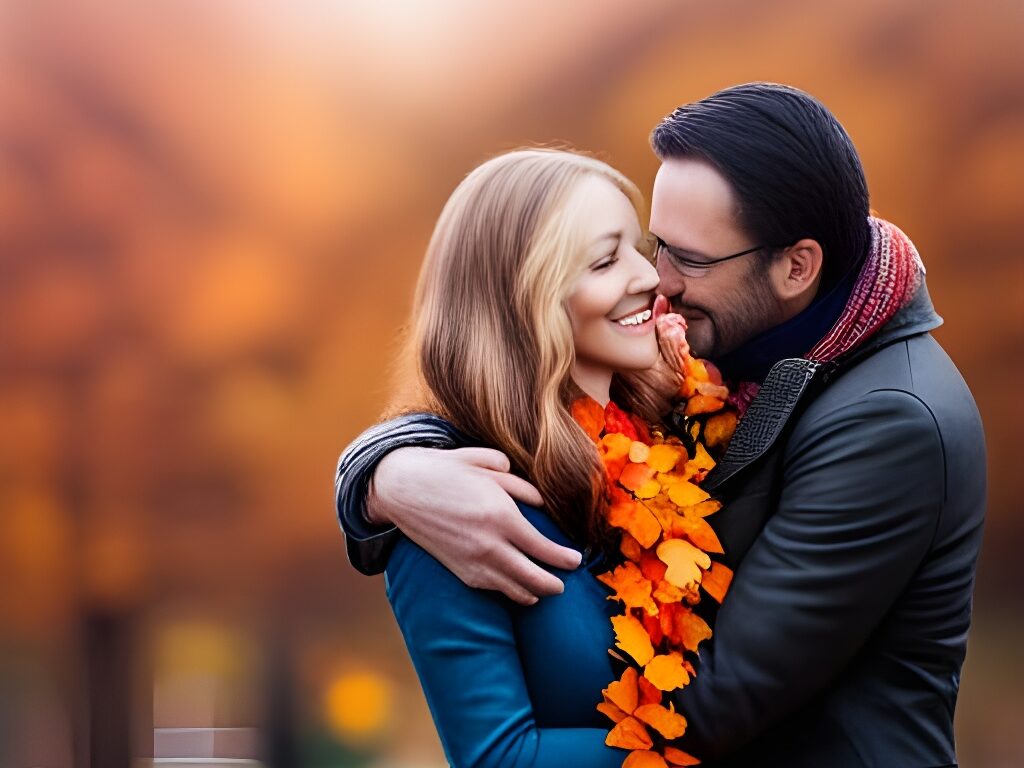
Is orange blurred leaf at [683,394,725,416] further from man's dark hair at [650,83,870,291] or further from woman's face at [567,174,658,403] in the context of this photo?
man's dark hair at [650,83,870,291]

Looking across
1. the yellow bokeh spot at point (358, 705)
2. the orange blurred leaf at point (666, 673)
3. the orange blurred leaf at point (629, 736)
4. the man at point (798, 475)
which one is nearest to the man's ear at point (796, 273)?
the man at point (798, 475)

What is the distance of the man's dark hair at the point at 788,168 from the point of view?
2002 millimetres

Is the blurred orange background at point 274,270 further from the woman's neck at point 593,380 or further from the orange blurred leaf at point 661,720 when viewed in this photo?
the orange blurred leaf at point 661,720

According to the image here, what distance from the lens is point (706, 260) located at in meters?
2.10

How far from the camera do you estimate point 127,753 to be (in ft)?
12.8

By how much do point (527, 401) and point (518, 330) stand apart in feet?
0.39

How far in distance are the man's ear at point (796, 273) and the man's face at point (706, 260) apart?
0.07ft

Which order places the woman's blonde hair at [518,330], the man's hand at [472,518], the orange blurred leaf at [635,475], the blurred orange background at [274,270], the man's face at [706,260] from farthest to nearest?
1. the blurred orange background at [274,270]
2. the man's face at [706,260]
3. the orange blurred leaf at [635,475]
4. the woman's blonde hair at [518,330]
5. the man's hand at [472,518]

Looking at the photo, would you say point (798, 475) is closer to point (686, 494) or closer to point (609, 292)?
point (686, 494)

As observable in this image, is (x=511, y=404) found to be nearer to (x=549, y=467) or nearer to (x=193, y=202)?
(x=549, y=467)

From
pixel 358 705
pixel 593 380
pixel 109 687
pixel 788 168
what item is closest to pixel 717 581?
pixel 593 380

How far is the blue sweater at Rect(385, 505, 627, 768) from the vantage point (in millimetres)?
1754

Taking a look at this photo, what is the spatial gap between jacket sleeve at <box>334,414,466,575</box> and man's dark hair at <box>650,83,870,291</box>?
0.69 metres

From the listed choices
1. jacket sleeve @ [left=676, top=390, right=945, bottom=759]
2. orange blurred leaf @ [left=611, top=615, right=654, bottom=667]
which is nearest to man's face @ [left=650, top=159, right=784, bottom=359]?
jacket sleeve @ [left=676, top=390, right=945, bottom=759]
